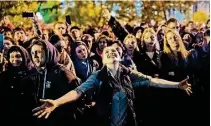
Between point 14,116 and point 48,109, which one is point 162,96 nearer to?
point 48,109

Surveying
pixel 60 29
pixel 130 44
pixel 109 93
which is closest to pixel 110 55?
pixel 130 44

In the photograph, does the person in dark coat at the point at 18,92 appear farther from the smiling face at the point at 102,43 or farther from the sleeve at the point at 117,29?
the sleeve at the point at 117,29

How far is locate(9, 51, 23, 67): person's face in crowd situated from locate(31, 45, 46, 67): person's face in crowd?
0.11 meters

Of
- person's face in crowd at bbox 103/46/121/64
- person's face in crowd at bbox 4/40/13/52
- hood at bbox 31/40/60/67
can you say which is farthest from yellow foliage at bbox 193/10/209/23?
person's face in crowd at bbox 4/40/13/52

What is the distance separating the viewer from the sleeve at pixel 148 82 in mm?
4551

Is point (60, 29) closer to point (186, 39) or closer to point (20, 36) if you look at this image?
point (20, 36)

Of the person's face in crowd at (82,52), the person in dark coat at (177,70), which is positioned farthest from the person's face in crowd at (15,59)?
the person in dark coat at (177,70)

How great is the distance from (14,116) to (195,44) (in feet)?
5.78

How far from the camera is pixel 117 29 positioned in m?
4.58

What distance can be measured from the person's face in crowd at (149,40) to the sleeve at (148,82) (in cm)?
27

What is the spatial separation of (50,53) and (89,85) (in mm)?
441

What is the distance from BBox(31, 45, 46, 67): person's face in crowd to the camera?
14.3 feet

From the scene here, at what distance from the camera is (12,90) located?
437cm

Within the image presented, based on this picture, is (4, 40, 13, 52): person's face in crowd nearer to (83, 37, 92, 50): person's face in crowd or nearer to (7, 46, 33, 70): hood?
(7, 46, 33, 70): hood
